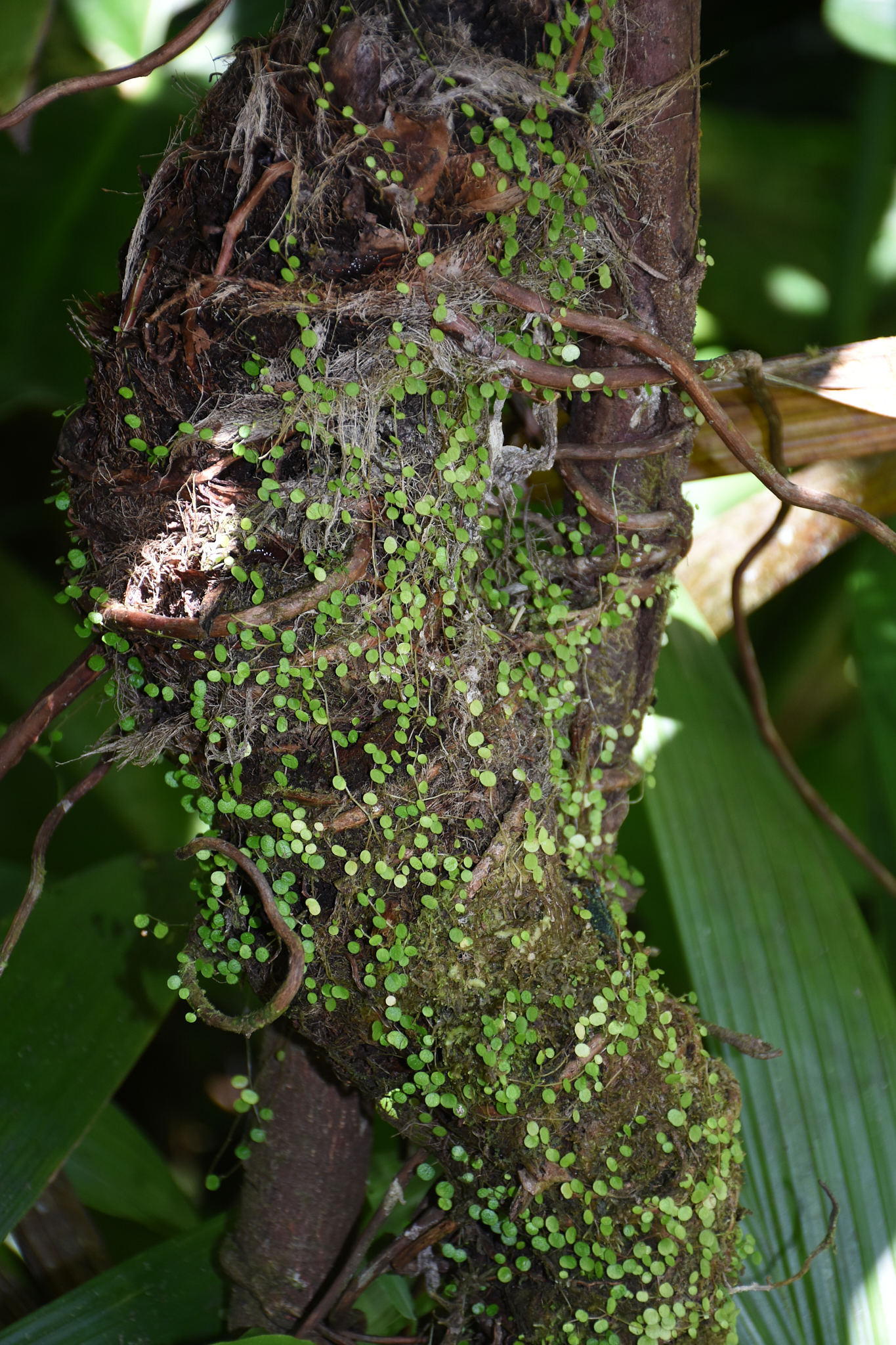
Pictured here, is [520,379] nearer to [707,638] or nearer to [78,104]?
[707,638]

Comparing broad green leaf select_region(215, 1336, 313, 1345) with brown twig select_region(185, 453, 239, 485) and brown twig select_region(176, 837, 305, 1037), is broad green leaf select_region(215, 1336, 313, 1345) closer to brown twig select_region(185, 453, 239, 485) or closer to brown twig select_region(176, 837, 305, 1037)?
brown twig select_region(176, 837, 305, 1037)

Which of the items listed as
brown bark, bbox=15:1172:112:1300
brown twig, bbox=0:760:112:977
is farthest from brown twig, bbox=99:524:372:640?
brown bark, bbox=15:1172:112:1300

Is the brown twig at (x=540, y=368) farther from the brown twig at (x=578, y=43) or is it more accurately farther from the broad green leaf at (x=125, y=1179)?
the broad green leaf at (x=125, y=1179)

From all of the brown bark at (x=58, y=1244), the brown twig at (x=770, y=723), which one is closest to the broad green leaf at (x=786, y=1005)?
the brown twig at (x=770, y=723)

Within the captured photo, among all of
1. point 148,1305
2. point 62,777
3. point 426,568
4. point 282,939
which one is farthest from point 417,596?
point 62,777

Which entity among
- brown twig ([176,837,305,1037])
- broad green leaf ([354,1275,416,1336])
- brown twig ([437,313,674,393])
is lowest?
broad green leaf ([354,1275,416,1336])

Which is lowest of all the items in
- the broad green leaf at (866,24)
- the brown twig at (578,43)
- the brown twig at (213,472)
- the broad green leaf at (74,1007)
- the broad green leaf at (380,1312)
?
the broad green leaf at (380,1312)

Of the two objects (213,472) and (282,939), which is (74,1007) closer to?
(282,939)
